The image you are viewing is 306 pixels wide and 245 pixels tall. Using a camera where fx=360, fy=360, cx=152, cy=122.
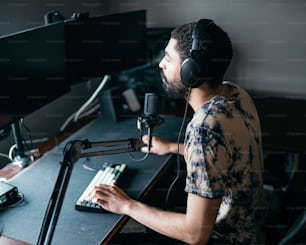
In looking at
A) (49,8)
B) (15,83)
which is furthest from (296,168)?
(49,8)

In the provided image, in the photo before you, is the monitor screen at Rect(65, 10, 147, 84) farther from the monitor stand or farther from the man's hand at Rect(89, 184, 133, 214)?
the man's hand at Rect(89, 184, 133, 214)

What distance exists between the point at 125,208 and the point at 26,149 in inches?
28.5

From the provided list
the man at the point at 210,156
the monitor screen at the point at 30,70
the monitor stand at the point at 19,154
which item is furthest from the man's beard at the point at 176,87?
the monitor stand at the point at 19,154

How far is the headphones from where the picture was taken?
3.50 feet

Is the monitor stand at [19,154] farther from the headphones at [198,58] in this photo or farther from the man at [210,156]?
the headphones at [198,58]

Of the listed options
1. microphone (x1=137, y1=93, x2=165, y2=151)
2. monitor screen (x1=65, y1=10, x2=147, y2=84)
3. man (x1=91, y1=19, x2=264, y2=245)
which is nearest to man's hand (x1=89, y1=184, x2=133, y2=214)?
man (x1=91, y1=19, x2=264, y2=245)

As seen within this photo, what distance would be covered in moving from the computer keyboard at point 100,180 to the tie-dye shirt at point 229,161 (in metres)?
0.35

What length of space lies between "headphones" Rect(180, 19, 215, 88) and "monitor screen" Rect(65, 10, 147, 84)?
78 centimetres

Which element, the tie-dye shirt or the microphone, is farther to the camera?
the microphone

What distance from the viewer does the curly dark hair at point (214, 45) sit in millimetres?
1093

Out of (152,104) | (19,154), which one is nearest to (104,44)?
(19,154)

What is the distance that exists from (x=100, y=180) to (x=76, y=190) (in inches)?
3.7

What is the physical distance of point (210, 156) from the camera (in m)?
1.02

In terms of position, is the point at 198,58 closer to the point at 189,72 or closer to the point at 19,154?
the point at 189,72
